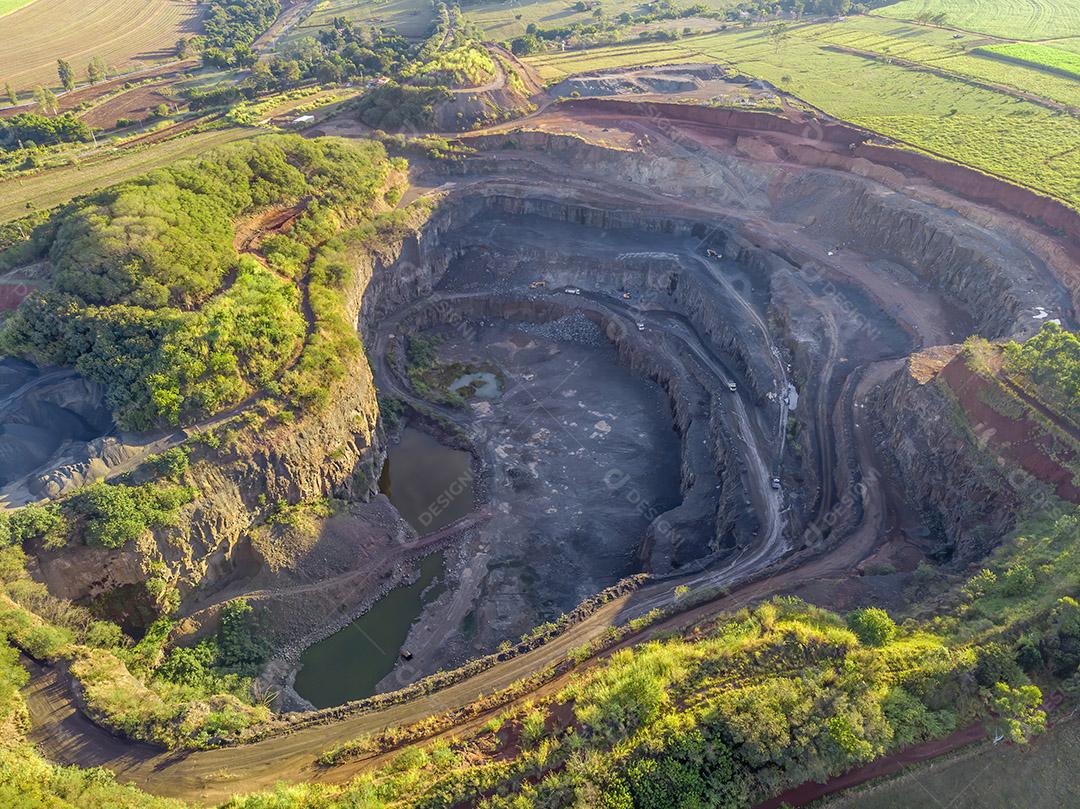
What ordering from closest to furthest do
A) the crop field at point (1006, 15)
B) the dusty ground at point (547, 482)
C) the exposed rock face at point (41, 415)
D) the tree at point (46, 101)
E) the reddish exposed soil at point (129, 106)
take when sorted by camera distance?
the exposed rock face at point (41, 415), the dusty ground at point (547, 482), the tree at point (46, 101), the reddish exposed soil at point (129, 106), the crop field at point (1006, 15)

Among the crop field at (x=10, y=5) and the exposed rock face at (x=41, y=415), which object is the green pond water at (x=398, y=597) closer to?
the exposed rock face at (x=41, y=415)

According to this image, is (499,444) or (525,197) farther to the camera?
(525,197)

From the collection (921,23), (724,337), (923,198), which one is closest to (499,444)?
(724,337)

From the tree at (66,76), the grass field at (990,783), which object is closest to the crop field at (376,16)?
the tree at (66,76)

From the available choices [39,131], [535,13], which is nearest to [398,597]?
[39,131]

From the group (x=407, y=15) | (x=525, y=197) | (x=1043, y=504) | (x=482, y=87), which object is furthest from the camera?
(x=407, y=15)

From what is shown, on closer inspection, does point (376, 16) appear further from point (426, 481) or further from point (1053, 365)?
point (1053, 365)

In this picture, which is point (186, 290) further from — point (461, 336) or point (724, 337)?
point (724, 337)

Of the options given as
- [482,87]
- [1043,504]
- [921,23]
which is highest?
[921,23]
